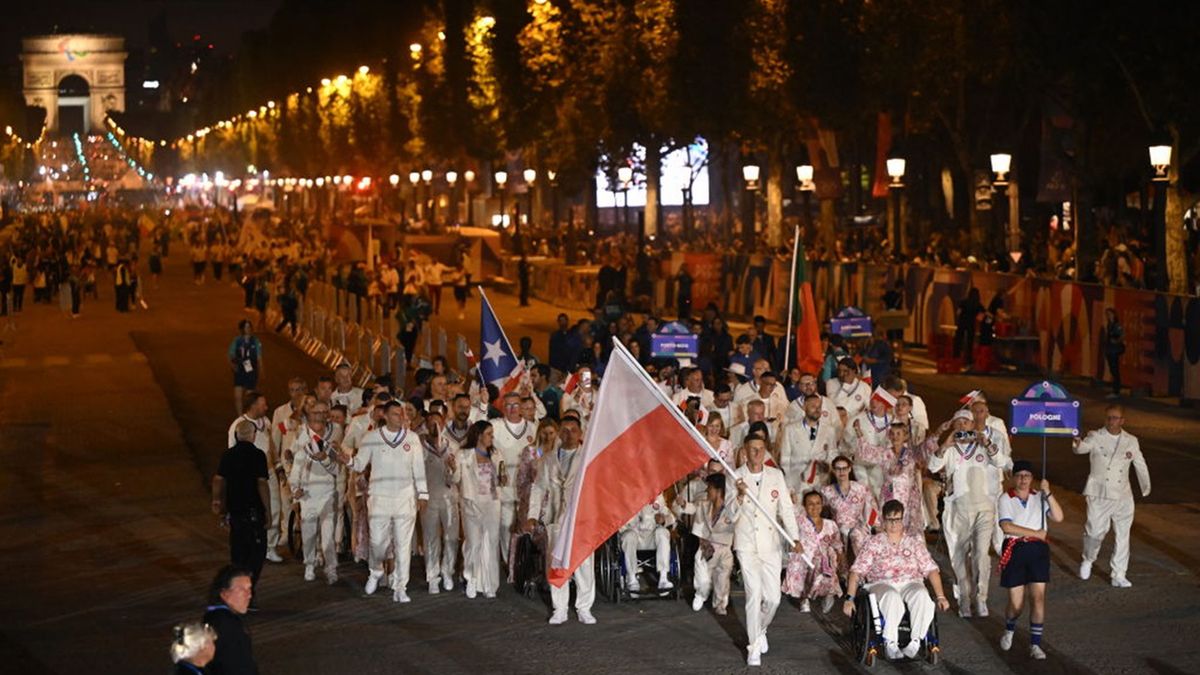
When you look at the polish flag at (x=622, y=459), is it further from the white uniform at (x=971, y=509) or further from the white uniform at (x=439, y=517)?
the white uniform at (x=439, y=517)

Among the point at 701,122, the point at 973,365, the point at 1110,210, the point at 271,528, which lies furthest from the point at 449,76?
the point at 271,528

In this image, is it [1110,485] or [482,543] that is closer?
[482,543]

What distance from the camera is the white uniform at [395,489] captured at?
17.2 meters

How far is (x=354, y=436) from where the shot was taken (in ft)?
59.8

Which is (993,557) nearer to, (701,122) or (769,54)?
(769,54)

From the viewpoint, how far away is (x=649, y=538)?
17031 mm

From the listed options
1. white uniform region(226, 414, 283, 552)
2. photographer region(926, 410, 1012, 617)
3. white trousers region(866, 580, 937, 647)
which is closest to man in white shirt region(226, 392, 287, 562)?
white uniform region(226, 414, 283, 552)

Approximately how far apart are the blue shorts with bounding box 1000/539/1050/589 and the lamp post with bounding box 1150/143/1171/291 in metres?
18.4

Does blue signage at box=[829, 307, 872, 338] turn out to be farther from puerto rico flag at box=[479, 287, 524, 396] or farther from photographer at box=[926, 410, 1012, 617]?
photographer at box=[926, 410, 1012, 617]

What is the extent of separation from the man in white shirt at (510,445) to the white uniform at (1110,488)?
4.59 m

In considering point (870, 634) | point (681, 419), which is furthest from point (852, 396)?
point (870, 634)

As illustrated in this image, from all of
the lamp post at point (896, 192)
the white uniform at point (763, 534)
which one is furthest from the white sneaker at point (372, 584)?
the lamp post at point (896, 192)

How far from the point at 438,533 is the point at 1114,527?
549 cm

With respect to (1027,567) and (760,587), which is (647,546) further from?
(1027,567)
